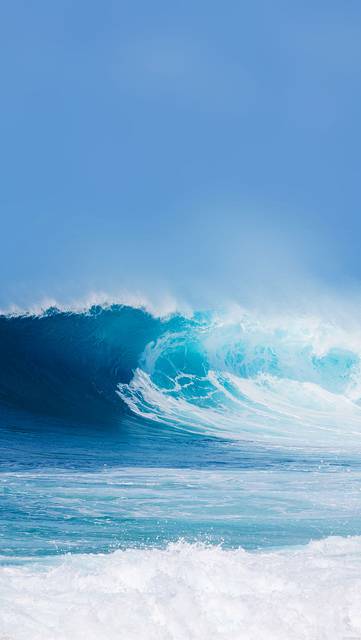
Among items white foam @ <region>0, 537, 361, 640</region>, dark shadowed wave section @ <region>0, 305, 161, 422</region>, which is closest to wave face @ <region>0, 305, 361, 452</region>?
dark shadowed wave section @ <region>0, 305, 161, 422</region>

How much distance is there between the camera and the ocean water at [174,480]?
376cm

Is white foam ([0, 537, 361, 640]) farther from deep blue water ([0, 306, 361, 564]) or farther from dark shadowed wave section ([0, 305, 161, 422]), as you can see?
dark shadowed wave section ([0, 305, 161, 422])

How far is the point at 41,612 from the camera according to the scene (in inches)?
145

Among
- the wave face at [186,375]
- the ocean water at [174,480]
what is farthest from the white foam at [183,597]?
the wave face at [186,375]

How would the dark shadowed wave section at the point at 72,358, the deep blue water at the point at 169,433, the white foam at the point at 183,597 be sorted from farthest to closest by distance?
the dark shadowed wave section at the point at 72,358 → the deep blue water at the point at 169,433 → the white foam at the point at 183,597

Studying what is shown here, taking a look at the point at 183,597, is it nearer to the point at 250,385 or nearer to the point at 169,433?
the point at 169,433

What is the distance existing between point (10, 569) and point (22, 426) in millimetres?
9440

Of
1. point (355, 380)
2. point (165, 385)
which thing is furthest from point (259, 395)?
point (355, 380)

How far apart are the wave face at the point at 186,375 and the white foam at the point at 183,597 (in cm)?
1022

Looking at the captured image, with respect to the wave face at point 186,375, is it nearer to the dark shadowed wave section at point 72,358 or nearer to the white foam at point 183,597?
the dark shadowed wave section at point 72,358

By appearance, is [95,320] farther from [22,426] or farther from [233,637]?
[233,637]

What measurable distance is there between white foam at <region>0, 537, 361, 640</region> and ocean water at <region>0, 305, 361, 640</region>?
0.05 feet

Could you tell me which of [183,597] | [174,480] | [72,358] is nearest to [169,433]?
[72,358]

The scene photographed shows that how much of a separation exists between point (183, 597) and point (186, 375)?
16.2 metres
